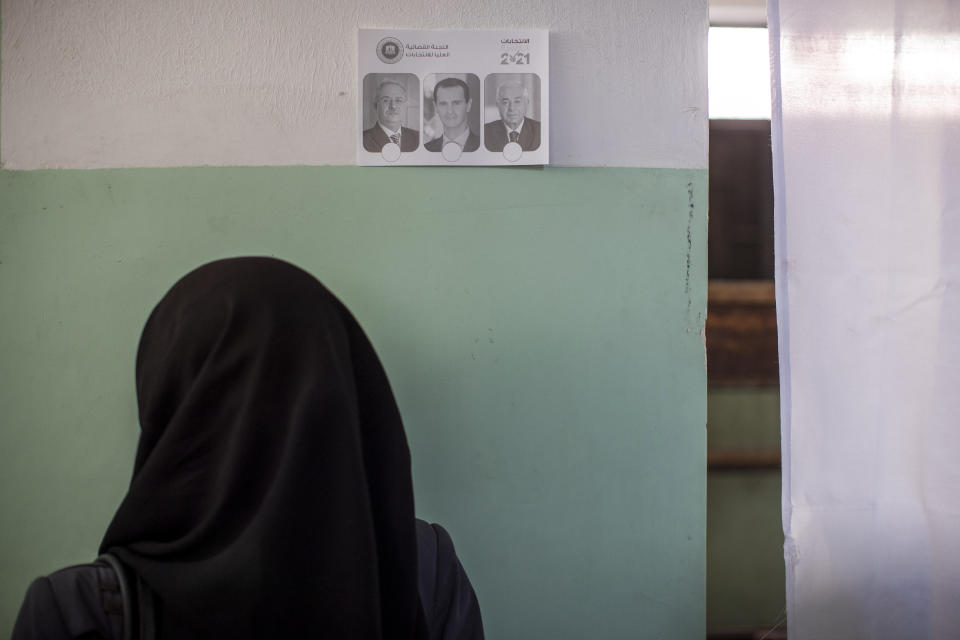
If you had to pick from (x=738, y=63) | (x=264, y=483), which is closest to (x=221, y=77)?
(x=264, y=483)

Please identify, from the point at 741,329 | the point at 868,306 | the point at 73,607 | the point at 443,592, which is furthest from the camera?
the point at 741,329

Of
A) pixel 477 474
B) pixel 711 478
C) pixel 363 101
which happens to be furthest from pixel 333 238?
pixel 711 478

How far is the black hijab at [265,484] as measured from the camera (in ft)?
2.43

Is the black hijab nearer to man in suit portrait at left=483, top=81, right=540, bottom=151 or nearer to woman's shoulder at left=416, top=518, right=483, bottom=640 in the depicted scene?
woman's shoulder at left=416, top=518, right=483, bottom=640

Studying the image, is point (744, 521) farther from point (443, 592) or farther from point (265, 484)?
point (265, 484)

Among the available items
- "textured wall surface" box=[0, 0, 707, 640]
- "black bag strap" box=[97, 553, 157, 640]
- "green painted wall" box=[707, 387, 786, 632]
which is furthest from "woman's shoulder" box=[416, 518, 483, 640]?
"green painted wall" box=[707, 387, 786, 632]

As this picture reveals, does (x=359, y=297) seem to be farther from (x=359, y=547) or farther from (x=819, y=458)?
(x=819, y=458)

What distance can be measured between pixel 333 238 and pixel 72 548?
66cm

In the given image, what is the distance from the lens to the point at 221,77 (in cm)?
115

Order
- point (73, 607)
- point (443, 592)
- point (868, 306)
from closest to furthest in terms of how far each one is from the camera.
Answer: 1. point (73, 607)
2. point (443, 592)
3. point (868, 306)

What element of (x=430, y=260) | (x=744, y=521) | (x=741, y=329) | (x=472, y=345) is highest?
(x=430, y=260)

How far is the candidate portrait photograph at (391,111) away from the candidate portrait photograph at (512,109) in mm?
119

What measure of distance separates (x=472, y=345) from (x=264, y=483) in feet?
1.56

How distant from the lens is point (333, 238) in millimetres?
1151
